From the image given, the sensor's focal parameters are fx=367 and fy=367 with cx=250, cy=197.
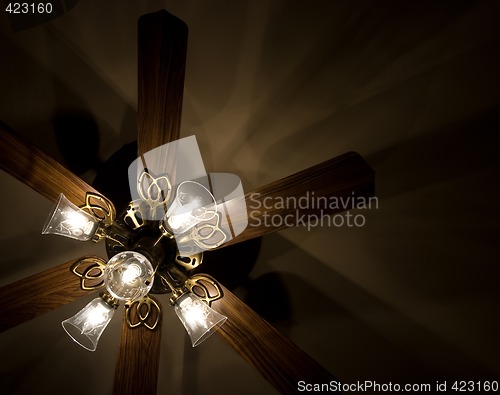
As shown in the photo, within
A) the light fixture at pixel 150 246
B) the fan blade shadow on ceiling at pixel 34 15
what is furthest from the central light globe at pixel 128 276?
the fan blade shadow on ceiling at pixel 34 15

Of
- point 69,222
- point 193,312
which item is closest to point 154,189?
point 69,222

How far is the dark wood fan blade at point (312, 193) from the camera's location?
0.65 metres

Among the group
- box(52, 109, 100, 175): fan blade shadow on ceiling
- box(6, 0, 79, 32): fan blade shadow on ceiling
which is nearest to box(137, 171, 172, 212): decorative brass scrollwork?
box(52, 109, 100, 175): fan blade shadow on ceiling

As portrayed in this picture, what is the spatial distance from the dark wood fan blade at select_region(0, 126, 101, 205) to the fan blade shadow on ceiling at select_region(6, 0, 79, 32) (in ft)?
1.58

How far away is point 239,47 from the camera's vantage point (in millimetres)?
984

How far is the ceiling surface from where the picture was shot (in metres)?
0.94

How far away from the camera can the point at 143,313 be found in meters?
0.84

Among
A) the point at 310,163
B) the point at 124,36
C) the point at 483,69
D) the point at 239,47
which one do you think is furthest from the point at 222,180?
the point at 483,69

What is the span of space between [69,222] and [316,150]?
66 cm

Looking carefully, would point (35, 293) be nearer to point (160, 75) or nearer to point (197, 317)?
point (197, 317)

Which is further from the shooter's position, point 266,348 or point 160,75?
point 266,348

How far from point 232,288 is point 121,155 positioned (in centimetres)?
54

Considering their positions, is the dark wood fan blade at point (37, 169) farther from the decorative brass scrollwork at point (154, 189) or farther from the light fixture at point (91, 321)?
the light fixture at point (91, 321)

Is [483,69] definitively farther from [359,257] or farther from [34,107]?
[34,107]
